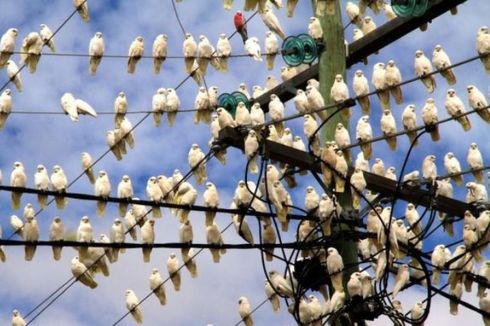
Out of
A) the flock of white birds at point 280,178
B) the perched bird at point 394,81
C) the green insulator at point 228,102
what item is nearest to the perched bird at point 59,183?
the flock of white birds at point 280,178

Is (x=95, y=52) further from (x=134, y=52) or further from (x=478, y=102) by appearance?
(x=478, y=102)

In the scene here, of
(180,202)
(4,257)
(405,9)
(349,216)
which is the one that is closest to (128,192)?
(180,202)

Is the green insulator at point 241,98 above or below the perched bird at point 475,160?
above

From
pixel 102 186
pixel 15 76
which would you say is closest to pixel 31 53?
pixel 15 76

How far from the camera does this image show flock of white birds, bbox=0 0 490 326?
1150cm

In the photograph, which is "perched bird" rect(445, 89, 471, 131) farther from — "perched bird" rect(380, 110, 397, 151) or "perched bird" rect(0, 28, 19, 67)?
"perched bird" rect(0, 28, 19, 67)

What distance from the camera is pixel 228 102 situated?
13078 mm

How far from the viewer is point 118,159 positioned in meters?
13.2

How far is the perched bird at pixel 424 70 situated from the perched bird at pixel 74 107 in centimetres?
329

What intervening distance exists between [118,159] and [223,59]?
1.48 m

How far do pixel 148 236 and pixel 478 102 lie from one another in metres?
3.23

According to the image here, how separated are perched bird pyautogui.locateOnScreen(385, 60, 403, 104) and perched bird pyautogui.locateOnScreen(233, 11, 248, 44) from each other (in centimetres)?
232

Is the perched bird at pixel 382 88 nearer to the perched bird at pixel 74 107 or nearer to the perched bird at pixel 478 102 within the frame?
the perched bird at pixel 478 102

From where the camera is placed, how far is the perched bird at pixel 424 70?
1205 centimetres
